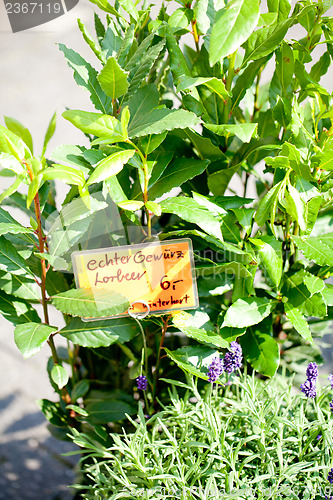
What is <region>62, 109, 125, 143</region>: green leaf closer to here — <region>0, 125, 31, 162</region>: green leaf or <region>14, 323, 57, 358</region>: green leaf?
<region>0, 125, 31, 162</region>: green leaf

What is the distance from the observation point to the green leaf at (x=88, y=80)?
28.4 inches

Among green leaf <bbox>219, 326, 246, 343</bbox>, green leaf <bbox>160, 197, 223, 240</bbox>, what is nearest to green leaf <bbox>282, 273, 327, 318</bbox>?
green leaf <bbox>219, 326, 246, 343</bbox>

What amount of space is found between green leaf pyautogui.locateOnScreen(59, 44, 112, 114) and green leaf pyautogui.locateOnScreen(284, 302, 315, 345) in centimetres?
44

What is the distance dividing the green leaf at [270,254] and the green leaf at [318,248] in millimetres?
40

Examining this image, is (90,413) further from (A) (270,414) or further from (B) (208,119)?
(B) (208,119)

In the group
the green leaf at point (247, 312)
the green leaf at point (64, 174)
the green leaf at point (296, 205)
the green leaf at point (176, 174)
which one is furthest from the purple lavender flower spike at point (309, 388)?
the green leaf at point (64, 174)

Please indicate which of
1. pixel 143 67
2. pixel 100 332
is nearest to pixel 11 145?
pixel 143 67

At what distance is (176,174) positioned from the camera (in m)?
0.76

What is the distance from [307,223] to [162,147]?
280 mm

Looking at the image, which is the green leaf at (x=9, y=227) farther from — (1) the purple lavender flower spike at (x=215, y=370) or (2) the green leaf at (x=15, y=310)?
(1) the purple lavender flower spike at (x=215, y=370)

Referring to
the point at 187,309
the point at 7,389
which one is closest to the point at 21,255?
the point at 187,309

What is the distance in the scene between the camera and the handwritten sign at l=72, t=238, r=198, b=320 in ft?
2.45

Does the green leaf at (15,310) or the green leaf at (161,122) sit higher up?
the green leaf at (161,122)

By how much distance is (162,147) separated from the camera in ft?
2.69
